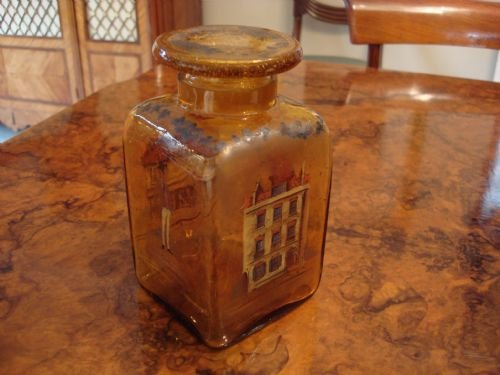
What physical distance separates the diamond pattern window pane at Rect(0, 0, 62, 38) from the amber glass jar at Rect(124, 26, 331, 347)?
2212 millimetres

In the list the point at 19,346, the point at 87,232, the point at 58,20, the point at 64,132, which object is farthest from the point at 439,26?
the point at 58,20

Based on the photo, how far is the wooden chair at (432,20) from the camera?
1306 millimetres

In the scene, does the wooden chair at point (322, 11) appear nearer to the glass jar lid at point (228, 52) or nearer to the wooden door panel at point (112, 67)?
the wooden door panel at point (112, 67)

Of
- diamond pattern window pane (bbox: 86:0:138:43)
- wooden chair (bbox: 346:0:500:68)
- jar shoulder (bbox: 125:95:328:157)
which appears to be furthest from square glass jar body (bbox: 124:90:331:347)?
diamond pattern window pane (bbox: 86:0:138:43)

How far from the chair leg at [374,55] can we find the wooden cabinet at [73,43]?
1233mm

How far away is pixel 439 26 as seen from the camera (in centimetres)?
132

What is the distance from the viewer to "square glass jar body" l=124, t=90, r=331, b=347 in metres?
0.46

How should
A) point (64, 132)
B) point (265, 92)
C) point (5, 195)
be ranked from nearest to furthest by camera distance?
point (265, 92) < point (5, 195) < point (64, 132)

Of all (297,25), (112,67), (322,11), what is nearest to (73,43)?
(112,67)

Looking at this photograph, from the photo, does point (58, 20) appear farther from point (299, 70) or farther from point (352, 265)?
point (352, 265)

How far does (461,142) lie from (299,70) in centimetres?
44

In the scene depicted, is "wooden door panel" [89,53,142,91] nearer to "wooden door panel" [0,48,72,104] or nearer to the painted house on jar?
"wooden door panel" [0,48,72,104]

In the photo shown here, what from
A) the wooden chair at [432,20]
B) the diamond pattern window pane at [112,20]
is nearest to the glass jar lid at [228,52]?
the wooden chair at [432,20]

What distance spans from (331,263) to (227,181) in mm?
224
